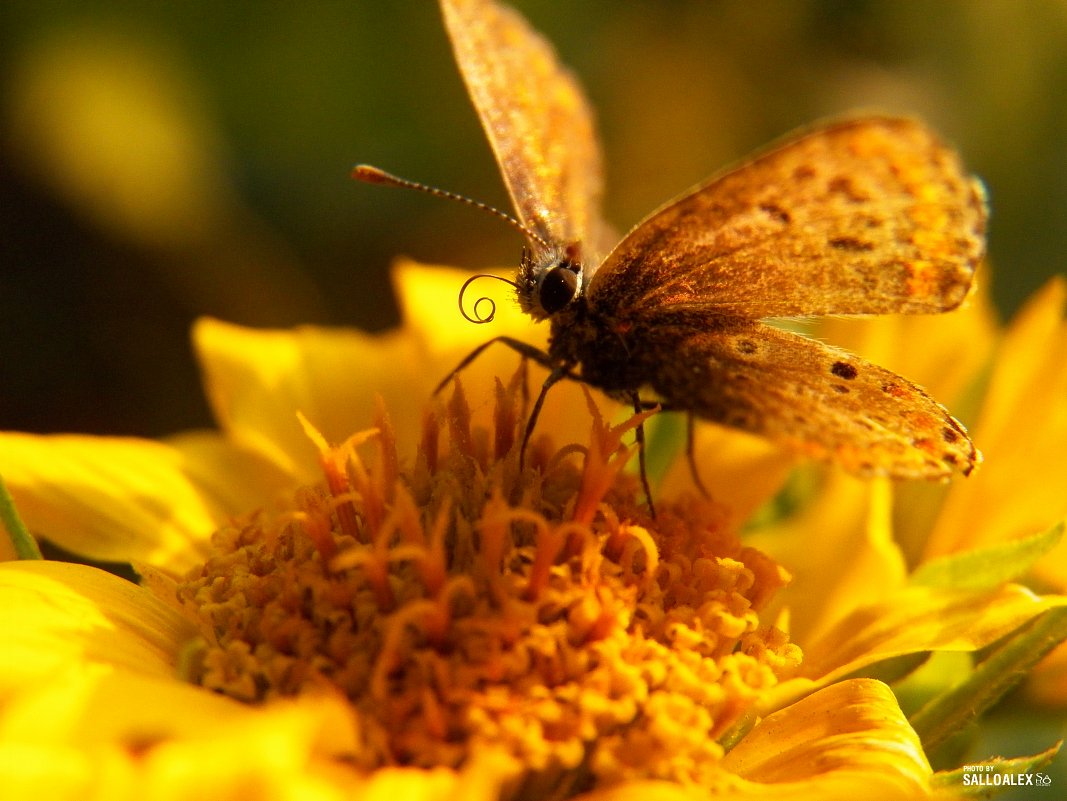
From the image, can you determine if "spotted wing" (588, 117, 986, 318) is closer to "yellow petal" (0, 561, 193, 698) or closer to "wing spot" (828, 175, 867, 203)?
"wing spot" (828, 175, 867, 203)

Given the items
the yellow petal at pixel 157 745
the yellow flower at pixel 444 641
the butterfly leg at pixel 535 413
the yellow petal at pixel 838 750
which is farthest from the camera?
the butterfly leg at pixel 535 413

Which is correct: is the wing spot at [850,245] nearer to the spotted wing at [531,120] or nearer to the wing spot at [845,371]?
the wing spot at [845,371]

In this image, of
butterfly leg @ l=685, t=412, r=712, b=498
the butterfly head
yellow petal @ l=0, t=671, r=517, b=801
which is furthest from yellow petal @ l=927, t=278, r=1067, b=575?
yellow petal @ l=0, t=671, r=517, b=801

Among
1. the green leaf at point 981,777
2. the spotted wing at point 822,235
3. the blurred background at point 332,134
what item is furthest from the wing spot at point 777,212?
the blurred background at point 332,134

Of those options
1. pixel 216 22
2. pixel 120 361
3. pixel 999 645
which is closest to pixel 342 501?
pixel 999 645

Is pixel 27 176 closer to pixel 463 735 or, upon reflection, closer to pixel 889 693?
pixel 463 735

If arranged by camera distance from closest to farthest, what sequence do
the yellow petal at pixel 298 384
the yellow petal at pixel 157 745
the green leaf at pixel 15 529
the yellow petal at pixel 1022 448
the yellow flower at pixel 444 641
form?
the yellow petal at pixel 157 745, the yellow flower at pixel 444 641, the green leaf at pixel 15 529, the yellow petal at pixel 1022 448, the yellow petal at pixel 298 384

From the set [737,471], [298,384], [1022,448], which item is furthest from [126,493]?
[1022,448]
